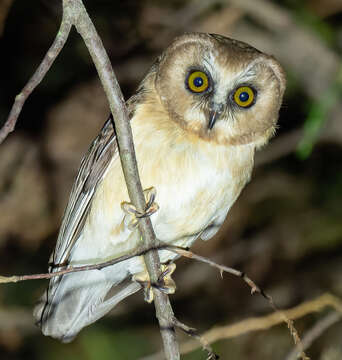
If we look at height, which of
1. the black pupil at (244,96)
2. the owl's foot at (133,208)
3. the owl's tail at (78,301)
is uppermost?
the black pupil at (244,96)

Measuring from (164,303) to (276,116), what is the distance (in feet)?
4.92

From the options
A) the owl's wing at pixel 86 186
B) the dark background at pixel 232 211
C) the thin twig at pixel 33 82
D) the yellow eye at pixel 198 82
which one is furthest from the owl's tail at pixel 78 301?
the thin twig at pixel 33 82

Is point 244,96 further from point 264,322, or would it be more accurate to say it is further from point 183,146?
point 264,322

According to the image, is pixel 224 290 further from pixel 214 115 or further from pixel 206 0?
pixel 214 115

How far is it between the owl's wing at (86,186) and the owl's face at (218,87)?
0.41m

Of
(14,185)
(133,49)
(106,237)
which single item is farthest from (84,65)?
(106,237)

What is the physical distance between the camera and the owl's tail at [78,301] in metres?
4.17

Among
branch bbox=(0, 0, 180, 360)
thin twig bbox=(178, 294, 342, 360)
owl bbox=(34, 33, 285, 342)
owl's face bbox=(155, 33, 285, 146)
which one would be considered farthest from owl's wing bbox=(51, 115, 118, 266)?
thin twig bbox=(178, 294, 342, 360)

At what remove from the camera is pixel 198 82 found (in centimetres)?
370

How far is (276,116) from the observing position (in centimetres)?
402

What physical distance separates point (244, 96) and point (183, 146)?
0.54m

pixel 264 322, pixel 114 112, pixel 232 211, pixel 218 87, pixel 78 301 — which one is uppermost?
pixel 218 87

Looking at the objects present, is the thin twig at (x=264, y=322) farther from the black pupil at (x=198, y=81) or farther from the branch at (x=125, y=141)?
the black pupil at (x=198, y=81)

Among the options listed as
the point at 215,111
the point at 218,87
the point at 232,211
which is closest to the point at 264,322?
the point at 215,111
